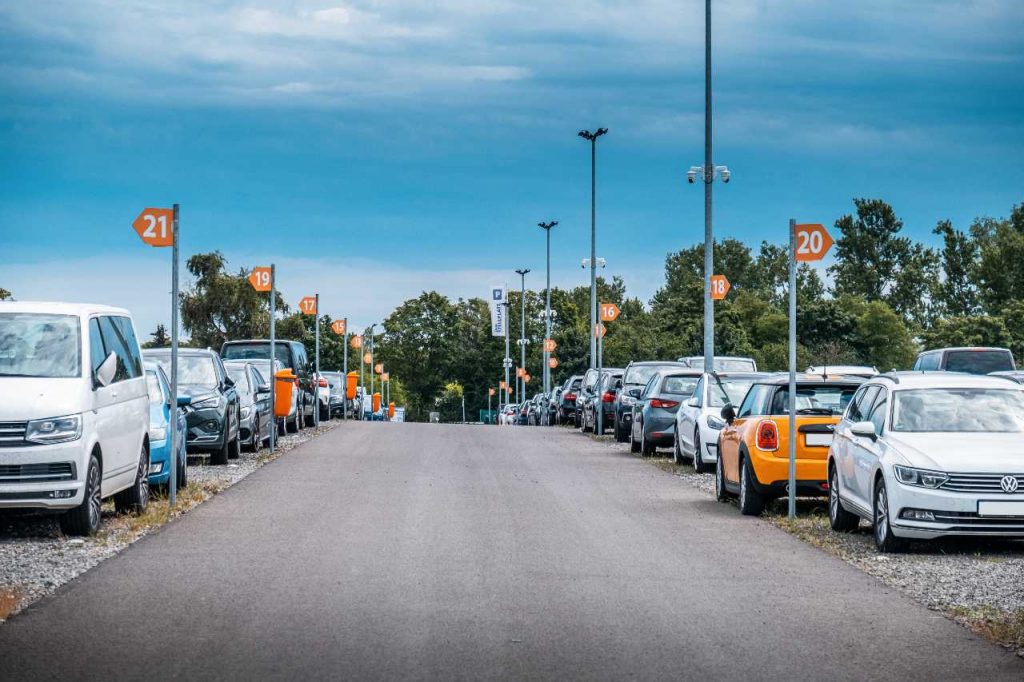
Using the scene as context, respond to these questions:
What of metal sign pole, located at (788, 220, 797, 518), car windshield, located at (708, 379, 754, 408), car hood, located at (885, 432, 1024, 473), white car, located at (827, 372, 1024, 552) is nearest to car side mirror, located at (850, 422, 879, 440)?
white car, located at (827, 372, 1024, 552)

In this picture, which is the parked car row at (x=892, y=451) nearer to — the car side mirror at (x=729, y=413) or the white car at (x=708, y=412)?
the car side mirror at (x=729, y=413)

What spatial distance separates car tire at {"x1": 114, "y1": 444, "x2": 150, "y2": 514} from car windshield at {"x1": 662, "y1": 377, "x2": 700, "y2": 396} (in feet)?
42.3

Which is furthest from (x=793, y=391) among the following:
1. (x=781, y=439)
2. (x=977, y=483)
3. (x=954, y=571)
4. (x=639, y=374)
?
(x=639, y=374)

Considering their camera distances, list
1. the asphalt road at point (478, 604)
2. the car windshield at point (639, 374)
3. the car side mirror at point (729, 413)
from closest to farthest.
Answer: the asphalt road at point (478, 604), the car side mirror at point (729, 413), the car windshield at point (639, 374)

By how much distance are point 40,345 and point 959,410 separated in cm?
839

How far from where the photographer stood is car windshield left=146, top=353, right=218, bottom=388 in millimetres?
24188

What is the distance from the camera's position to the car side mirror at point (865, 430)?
13555 millimetres

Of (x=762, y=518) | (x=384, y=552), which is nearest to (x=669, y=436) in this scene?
(x=762, y=518)

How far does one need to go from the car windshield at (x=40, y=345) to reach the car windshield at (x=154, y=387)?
4.01m

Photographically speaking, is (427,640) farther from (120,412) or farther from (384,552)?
(120,412)

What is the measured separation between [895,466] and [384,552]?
4.33m

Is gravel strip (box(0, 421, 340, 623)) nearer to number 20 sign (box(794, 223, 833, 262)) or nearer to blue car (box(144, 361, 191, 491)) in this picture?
blue car (box(144, 361, 191, 491))

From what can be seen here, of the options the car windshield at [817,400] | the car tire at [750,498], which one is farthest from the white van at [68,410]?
the car windshield at [817,400]

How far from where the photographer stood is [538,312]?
12531 cm
